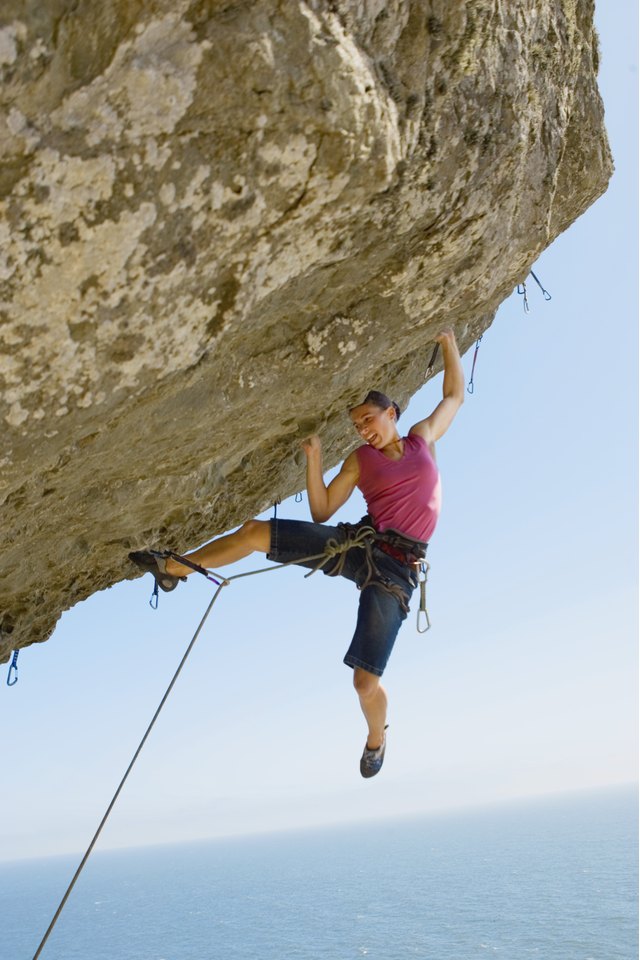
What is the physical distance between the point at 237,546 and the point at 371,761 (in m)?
1.73

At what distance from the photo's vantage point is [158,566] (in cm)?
631

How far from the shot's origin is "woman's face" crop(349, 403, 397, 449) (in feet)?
18.3

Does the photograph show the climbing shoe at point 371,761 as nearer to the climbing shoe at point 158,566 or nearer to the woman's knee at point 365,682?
the woman's knee at point 365,682

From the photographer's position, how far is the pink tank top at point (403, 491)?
5535 millimetres

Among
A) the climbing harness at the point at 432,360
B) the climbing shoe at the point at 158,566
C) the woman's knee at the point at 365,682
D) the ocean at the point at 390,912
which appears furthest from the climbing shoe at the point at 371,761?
the ocean at the point at 390,912

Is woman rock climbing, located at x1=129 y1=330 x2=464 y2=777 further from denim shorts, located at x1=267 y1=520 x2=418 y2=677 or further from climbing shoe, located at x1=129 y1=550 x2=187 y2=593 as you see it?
climbing shoe, located at x1=129 y1=550 x2=187 y2=593

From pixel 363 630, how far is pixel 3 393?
2749 millimetres

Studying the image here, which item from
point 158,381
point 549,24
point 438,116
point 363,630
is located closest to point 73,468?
point 158,381

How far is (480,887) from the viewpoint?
105625 millimetres

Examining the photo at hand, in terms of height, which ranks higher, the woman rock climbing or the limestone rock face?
the limestone rock face

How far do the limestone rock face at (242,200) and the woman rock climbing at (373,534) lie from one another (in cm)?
52

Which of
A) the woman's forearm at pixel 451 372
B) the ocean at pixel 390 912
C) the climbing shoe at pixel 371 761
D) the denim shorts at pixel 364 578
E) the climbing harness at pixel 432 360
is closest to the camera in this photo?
the denim shorts at pixel 364 578

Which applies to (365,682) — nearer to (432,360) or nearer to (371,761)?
(371,761)

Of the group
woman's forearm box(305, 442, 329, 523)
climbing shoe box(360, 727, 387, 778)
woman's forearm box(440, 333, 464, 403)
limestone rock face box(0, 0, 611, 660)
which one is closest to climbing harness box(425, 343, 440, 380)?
woman's forearm box(440, 333, 464, 403)
